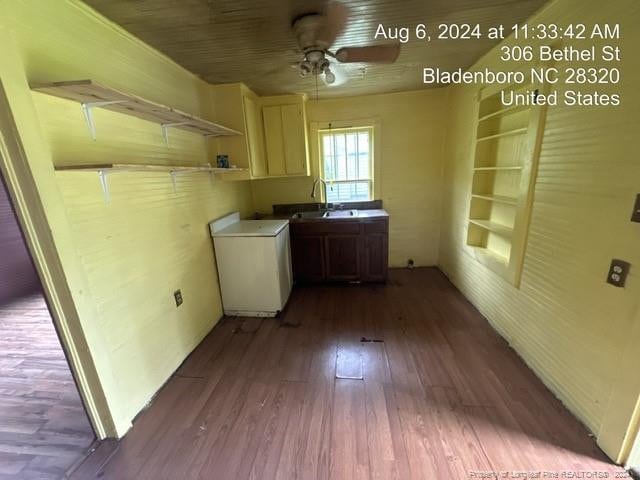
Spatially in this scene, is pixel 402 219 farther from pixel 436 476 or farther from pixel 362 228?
pixel 436 476

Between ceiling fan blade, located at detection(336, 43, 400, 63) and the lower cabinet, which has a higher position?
ceiling fan blade, located at detection(336, 43, 400, 63)

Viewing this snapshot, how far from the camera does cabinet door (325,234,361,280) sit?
3254 millimetres

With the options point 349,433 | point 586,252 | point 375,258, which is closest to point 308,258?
point 375,258

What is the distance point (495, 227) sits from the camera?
2365 mm

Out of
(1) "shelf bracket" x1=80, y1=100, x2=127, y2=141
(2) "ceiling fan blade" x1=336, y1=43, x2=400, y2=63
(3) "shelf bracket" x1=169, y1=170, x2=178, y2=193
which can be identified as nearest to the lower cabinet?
(3) "shelf bracket" x1=169, y1=170, x2=178, y2=193

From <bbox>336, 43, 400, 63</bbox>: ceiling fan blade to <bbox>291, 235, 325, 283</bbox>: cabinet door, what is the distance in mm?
1896

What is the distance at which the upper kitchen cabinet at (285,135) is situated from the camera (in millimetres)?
3195

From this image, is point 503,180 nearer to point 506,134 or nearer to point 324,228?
point 506,134

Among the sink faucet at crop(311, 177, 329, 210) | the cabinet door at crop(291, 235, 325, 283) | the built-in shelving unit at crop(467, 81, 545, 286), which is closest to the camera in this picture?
the built-in shelving unit at crop(467, 81, 545, 286)

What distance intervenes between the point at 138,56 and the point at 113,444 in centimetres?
236

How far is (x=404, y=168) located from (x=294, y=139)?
4.85ft

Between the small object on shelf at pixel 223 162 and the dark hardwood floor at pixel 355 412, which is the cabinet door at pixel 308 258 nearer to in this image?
the dark hardwood floor at pixel 355 412

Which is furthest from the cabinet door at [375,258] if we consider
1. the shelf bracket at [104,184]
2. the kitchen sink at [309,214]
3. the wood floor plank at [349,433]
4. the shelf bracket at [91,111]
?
the shelf bracket at [91,111]

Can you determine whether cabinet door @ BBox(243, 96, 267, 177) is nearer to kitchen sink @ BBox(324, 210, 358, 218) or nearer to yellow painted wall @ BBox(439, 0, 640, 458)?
kitchen sink @ BBox(324, 210, 358, 218)
